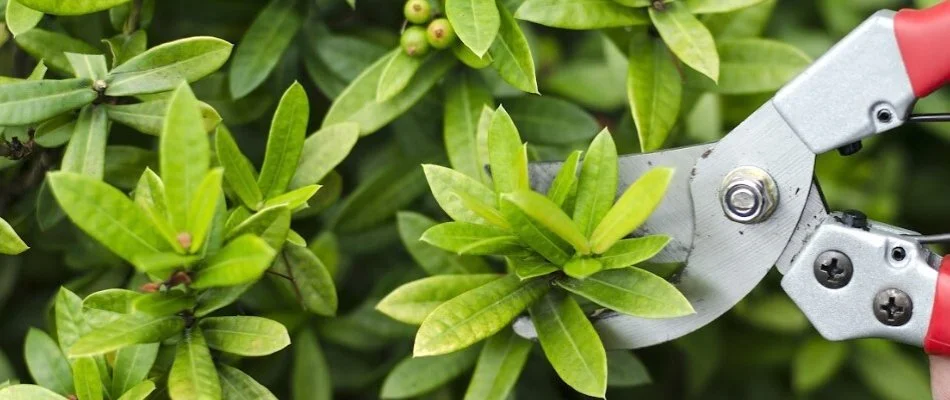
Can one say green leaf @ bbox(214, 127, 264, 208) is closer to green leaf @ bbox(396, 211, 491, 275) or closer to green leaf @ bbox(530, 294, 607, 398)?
green leaf @ bbox(396, 211, 491, 275)

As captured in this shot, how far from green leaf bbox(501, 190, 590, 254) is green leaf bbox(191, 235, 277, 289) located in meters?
0.21

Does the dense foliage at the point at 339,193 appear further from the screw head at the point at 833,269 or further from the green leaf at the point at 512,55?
the screw head at the point at 833,269

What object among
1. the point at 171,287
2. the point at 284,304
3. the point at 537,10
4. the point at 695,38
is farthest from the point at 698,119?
the point at 171,287

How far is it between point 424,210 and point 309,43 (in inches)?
11.3

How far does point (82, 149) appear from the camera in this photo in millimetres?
1070

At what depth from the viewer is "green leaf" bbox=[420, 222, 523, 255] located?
1.00m

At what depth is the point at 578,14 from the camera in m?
1.13

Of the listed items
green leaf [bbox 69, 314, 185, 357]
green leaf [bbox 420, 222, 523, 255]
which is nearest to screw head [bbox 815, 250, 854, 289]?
green leaf [bbox 420, 222, 523, 255]

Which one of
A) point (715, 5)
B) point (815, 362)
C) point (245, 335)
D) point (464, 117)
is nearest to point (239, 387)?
point (245, 335)

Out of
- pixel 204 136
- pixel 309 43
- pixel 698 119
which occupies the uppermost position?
pixel 204 136

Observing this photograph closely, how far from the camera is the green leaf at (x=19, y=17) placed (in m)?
1.05

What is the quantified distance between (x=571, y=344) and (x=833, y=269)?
0.90ft

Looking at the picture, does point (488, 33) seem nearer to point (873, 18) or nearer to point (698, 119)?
point (873, 18)

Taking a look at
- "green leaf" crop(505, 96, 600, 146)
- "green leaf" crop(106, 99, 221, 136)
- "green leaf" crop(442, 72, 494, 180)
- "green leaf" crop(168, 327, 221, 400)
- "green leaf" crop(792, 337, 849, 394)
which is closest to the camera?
"green leaf" crop(168, 327, 221, 400)
